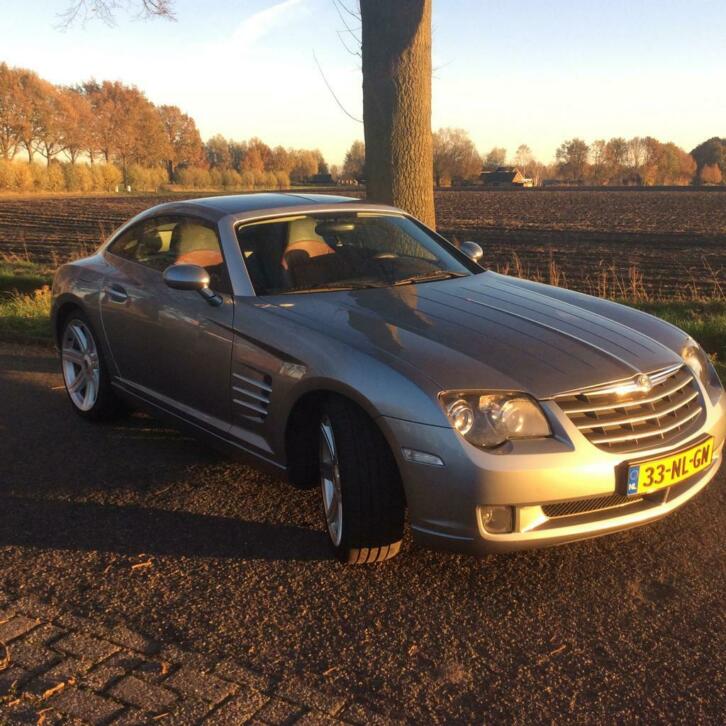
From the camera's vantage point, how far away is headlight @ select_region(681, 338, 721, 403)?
355 centimetres

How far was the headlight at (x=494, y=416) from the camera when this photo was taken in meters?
2.87

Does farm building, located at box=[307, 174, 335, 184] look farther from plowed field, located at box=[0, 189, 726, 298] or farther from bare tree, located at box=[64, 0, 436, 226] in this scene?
bare tree, located at box=[64, 0, 436, 226]

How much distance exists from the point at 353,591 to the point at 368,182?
5.72 metres

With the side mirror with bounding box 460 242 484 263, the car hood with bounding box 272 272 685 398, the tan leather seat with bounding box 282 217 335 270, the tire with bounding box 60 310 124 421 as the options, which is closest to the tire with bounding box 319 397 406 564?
the car hood with bounding box 272 272 685 398

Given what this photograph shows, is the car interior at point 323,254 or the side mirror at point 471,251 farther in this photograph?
the side mirror at point 471,251

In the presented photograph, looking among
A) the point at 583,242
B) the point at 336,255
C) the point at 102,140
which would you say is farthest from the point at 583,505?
the point at 102,140

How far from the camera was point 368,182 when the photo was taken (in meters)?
8.12

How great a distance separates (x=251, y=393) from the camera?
369cm

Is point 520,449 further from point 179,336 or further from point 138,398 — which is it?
point 138,398

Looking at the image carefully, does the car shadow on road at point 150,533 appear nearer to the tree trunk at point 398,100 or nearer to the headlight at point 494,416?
the headlight at point 494,416

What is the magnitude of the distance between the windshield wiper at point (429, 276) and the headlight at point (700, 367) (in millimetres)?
1315

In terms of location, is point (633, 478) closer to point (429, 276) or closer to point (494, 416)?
point (494, 416)

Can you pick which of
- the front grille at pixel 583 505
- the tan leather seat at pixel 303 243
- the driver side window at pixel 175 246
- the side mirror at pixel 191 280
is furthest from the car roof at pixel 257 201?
the front grille at pixel 583 505

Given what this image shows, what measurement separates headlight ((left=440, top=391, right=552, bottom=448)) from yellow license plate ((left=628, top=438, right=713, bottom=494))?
378 millimetres
